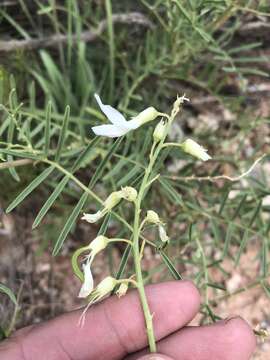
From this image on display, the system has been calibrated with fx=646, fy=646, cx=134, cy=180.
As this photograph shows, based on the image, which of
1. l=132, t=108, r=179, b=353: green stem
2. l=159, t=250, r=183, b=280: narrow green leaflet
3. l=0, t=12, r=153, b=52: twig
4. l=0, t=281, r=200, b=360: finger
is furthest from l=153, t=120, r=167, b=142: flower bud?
l=0, t=12, r=153, b=52: twig

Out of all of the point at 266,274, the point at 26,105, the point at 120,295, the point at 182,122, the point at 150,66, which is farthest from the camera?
the point at 182,122

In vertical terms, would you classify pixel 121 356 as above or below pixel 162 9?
below

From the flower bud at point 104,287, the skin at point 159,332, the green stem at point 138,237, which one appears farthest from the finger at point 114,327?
the flower bud at point 104,287

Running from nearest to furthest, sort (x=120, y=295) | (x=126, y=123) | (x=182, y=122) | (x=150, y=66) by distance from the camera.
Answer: (x=126, y=123) → (x=120, y=295) → (x=150, y=66) → (x=182, y=122)

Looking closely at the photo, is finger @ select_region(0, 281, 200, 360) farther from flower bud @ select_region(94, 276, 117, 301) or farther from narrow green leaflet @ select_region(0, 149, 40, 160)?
narrow green leaflet @ select_region(0, 149, 40, 160)

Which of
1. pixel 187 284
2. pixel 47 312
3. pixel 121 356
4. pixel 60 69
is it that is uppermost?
pixel 60 69

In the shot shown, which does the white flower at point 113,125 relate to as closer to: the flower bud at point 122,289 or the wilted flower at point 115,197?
the wilted flower at point 115,197

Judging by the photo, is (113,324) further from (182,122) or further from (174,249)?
(182,122)

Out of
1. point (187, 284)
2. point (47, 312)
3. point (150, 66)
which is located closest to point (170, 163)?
point (150, 66)
